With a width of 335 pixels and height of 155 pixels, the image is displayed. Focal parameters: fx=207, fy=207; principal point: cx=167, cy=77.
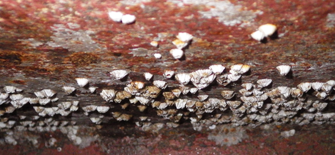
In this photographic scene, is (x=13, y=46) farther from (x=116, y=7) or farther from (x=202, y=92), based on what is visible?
(x=202, y=92)

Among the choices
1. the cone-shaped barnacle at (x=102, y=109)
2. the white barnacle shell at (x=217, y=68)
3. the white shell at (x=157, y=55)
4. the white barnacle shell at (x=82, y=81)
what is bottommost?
the cone-shaped barnacle at (x=102, y=109)

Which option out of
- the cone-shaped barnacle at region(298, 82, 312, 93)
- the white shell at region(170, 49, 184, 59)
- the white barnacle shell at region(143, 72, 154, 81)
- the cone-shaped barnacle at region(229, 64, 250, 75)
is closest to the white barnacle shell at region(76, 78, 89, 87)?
the white barnacle shell at region(143, 72, 154, 81)

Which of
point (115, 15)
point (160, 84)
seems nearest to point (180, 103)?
point (160, 84)

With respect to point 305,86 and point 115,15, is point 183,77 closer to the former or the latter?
point 115,15

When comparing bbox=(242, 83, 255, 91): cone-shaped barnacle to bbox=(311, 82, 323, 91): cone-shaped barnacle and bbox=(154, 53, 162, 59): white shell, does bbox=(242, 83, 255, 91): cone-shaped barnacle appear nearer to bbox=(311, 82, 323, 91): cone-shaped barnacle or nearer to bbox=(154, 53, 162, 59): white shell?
bbox=(311, 82, 323, 91): cone-shaped barnacle

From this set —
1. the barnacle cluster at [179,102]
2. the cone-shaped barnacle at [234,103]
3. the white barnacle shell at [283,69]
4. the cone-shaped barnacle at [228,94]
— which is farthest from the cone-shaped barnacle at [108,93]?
the white barnacle shell at [283,69]

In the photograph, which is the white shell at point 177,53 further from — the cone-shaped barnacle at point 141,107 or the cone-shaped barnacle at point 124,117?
the cone-shaped barnacle at point 124,117
